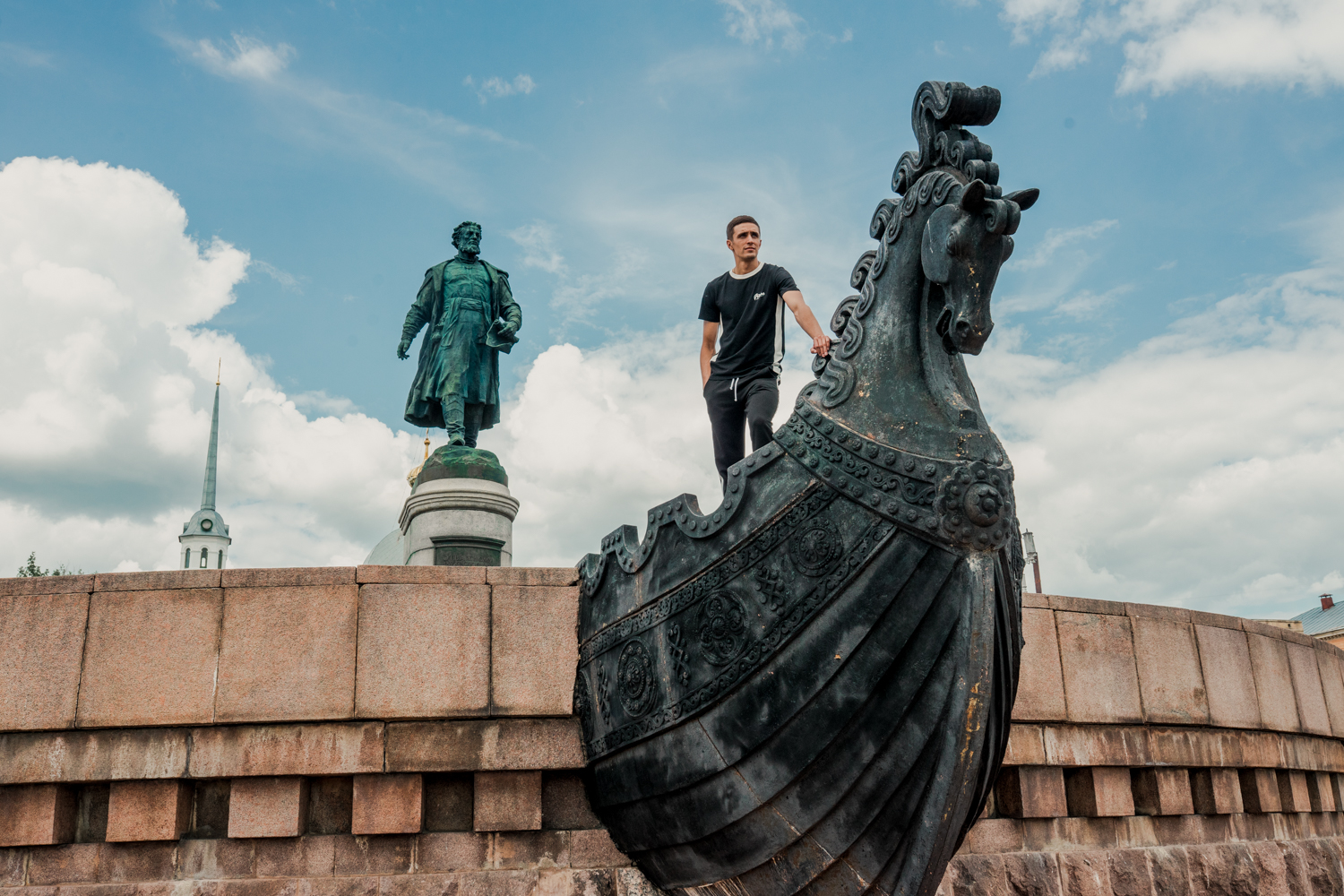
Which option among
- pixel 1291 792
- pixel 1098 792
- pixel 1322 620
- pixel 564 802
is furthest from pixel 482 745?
pixel 1322 620

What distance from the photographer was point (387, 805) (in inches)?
178

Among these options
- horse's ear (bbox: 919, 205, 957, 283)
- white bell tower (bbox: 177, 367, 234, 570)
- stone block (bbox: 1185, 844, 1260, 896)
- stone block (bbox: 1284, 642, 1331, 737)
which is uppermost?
white bell tower (bbox: 177, 367, 234, 570)

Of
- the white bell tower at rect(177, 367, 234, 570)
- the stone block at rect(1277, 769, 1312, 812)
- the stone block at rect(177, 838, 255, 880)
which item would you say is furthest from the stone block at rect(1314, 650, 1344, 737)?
the white bell tower at rect(177, 367, 234, 570)

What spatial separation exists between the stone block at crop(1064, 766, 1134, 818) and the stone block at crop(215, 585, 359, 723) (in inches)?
162

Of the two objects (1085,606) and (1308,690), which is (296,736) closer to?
(1085,606)

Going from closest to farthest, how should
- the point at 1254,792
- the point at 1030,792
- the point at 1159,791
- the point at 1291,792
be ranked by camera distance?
1. the point at 1030,792
2. the point at 1159,791
3. the point at 1254,792
4. the point at 1291,792

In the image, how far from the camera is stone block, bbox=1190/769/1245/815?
20.8 feet

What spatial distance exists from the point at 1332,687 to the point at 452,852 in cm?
664

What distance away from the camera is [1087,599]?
5969 mm

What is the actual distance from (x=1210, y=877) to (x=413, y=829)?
482 cm

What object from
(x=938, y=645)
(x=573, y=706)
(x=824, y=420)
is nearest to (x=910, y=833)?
(x=938, y=645)

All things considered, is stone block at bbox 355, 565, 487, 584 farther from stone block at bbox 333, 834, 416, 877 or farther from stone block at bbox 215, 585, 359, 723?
stone block at bbox 333, 834, 416, 877

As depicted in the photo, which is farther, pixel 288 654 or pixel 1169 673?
pixel 1169 673

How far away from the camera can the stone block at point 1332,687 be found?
737 centimetres
